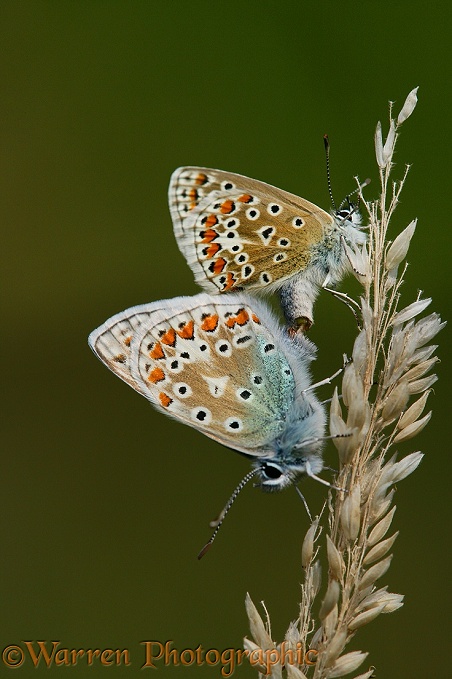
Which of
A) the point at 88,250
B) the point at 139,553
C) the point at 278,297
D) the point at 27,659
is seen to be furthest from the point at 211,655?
the point at 88,250

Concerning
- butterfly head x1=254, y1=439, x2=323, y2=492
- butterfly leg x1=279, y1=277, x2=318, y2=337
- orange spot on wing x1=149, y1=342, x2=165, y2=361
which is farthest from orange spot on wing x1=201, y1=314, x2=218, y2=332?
butterfly head x1=254, y1=439, x2=323, y2=492

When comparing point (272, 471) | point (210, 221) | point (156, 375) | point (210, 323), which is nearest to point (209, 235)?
point (210, 221)

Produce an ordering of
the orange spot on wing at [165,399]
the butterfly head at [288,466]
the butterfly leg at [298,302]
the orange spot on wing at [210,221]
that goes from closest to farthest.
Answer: the butterfly head at [288,466] → the orange spot on wing at [165,399] → the butterfly leg at [298,302] → the orange spot on wing at [210,221]

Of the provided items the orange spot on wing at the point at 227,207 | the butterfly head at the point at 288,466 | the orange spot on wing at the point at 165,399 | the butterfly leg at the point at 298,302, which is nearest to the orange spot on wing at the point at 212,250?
the orange spot on wing at the point at 227,207

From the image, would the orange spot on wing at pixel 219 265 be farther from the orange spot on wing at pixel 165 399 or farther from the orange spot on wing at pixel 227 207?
the orange spot on wing at pixel 165 399

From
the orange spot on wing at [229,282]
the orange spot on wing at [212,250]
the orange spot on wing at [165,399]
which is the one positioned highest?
the orange spot on wing at [212,250]

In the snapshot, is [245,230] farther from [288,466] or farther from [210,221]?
[288,466]
